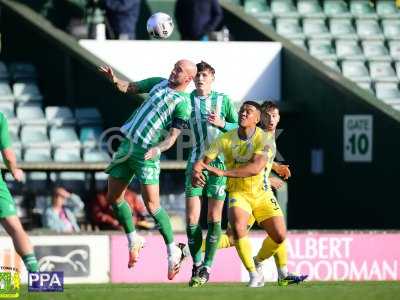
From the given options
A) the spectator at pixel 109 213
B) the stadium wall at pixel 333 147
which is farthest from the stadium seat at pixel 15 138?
the stadium wall at pixel 333 147

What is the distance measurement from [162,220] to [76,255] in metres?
3.23

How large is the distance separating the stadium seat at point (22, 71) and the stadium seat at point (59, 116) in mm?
1089

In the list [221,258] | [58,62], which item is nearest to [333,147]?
[221,258]

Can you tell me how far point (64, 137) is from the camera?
19.9 metres

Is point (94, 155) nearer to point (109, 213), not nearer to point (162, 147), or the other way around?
point (109, 213)

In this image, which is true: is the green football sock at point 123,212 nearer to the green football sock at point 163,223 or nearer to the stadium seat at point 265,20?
the green football sock at point 163,223

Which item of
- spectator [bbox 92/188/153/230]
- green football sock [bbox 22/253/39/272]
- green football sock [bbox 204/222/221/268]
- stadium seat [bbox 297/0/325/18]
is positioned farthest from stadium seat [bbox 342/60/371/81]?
green football sock [bbox 22/253/39/272]

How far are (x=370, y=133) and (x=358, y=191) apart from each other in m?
0.86

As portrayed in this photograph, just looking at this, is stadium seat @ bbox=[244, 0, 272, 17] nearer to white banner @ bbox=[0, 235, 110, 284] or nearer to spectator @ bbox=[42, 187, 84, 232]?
spectator @ bbox=[42, 187, 84, 232]

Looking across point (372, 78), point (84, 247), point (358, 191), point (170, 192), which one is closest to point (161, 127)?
point (84, 247)

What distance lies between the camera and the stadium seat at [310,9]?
74.7ft

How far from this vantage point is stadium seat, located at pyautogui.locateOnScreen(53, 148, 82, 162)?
761 inches

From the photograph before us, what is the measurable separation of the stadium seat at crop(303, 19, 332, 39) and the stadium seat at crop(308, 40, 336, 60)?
17 cm

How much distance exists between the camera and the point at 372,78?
21422 mm
